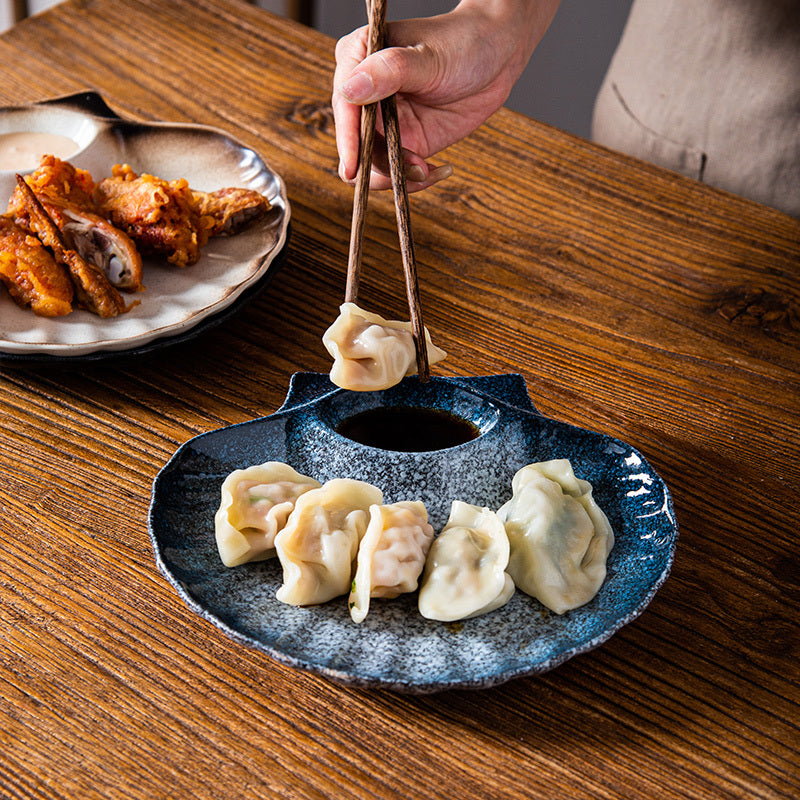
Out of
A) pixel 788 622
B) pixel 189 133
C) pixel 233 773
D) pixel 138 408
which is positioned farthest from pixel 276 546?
pixel 189 133

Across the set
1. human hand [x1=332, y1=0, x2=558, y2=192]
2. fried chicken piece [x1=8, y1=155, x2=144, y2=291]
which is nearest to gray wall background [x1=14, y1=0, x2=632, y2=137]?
human hand [x1=332, y1=0, x2=558, y2=192]

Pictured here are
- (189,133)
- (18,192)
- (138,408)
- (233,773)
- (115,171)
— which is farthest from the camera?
(189,133)

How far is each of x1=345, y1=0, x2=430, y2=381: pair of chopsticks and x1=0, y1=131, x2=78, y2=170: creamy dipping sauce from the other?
0.75 metres

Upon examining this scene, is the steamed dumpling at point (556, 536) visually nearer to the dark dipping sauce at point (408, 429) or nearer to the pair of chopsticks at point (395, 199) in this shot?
the dark dipping sauce at point (408, 429)

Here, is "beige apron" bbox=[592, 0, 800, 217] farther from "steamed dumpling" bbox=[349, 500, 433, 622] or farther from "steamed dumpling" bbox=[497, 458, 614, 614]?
"steamed dumpling" bbox=[349, 500, 433, 622]

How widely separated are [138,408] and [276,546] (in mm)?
451

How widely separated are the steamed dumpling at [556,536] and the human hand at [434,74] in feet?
1.97

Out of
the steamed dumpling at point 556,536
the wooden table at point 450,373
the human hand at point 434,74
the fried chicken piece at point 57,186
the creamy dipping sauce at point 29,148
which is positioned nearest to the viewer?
the wooden table at point 450,373

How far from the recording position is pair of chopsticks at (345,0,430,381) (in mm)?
1263

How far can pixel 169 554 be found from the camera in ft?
3.62

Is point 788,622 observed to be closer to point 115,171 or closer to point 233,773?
point 233,773

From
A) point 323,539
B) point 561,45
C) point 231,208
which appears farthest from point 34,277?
point 561,45

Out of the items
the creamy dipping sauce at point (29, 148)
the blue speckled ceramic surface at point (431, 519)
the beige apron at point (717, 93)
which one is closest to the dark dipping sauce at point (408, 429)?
the blue speckled ceramic surface at point (431, 519)

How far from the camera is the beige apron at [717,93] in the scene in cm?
219
